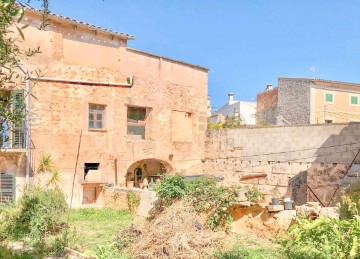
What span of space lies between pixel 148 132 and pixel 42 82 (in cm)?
603

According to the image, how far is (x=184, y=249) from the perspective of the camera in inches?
320

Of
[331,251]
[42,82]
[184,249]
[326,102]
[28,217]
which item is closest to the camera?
[331,251]

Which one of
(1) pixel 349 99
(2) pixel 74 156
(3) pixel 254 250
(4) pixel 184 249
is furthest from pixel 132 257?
(1) pixel 349 99

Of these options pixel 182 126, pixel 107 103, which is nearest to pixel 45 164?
pixel 107 103

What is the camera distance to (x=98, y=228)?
1227cm

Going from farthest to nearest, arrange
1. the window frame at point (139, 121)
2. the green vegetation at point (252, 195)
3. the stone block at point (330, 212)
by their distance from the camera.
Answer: the window frame at point (139, 121)
the green vegetation at point (252, 195)
the stone block at point (330, 212)

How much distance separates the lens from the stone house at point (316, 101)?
1098 inches

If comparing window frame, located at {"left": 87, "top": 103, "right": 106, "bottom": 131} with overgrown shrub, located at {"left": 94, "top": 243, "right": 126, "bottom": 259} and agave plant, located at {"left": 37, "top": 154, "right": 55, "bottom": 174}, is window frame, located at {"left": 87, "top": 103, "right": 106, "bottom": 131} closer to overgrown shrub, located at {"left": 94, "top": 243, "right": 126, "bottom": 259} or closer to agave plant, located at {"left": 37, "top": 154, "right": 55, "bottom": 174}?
agave plant, located at {"left": 37, "top": 154, "right": 55, "bottom": 174}

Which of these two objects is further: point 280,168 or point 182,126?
point 182,126

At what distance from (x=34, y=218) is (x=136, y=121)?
9.81 meters

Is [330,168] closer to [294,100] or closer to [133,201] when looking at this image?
[133,201]

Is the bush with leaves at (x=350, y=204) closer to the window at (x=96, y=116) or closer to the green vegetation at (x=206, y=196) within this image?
the green vegetation at (x=206, y=196)

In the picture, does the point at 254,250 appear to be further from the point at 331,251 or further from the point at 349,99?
the point at 349,99

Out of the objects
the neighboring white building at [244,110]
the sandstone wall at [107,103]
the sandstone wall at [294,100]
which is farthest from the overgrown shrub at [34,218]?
the neighboring white building at [244,110]
